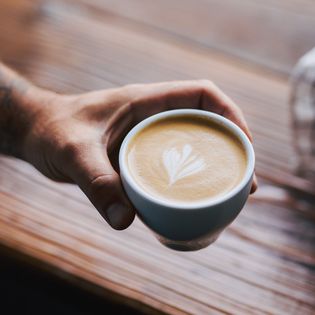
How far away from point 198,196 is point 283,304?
0.85 ft

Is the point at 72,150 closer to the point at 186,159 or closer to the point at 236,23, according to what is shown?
the point at 186,159

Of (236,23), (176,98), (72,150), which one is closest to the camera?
(72,150)

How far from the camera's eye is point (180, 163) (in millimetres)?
738

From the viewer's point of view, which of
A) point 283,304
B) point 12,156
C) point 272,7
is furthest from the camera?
point 272,7

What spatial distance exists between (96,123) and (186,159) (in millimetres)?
181

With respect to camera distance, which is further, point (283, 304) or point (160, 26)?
point (160, 26)

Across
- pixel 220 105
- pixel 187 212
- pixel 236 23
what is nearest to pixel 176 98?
pixel 220 105

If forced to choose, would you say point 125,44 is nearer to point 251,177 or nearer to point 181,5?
point 181,5

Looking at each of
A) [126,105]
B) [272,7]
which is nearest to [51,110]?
[126,105]

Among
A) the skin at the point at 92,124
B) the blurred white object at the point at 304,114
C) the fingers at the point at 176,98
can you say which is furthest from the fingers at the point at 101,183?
the blurred white object at the point at 304,114

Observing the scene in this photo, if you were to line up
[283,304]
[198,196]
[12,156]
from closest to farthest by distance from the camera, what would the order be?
[198,196], [283,304], [12,156]

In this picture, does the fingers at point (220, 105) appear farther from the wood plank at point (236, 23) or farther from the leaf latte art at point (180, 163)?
the wood plank at point (236, 23)

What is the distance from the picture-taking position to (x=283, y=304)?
82cm

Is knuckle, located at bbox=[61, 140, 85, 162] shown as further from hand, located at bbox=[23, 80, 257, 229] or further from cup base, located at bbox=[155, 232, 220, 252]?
cup base, located at bbox=[155, 232, 220, 252]
